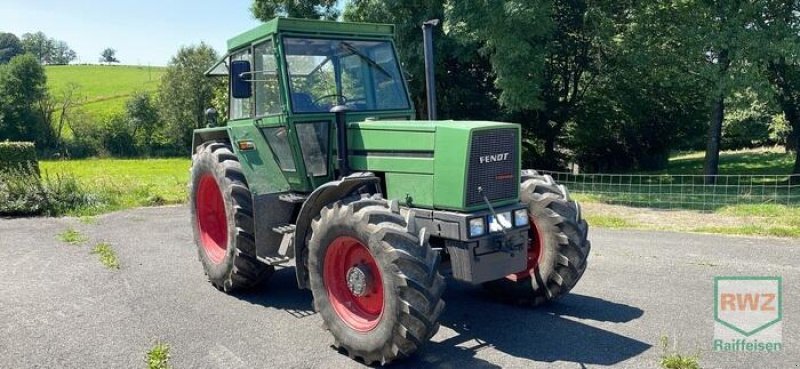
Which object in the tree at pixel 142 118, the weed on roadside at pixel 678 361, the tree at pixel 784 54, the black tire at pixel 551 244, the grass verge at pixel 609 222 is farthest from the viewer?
the tree at pixel 142 118

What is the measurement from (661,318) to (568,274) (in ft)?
2.84

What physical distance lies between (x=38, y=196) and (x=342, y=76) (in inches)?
366

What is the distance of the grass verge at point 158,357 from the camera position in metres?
4.34

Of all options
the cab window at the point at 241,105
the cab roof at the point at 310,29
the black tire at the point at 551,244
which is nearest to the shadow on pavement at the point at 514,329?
the black tire at the point at 551,244

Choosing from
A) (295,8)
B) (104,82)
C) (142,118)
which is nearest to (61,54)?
(104,82)

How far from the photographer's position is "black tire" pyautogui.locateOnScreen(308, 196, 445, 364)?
402 centimetres

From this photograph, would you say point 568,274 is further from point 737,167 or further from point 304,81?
point 737,167

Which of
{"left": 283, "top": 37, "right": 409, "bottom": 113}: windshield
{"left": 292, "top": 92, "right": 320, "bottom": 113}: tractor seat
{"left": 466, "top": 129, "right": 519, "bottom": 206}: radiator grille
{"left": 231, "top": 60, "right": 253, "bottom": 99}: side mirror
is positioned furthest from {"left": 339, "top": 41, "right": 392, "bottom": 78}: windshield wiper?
{"left": 466, "top": 129, "right": 519, "bottom": 206}: radiator grille

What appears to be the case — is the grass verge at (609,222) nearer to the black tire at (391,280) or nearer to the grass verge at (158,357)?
the black tire at (391,280)

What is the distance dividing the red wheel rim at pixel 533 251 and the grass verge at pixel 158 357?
9.70ft

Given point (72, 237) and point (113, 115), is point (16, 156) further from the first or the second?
point (113, 115)

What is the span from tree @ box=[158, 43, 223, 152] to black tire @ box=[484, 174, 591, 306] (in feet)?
135

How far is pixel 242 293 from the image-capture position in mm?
6262

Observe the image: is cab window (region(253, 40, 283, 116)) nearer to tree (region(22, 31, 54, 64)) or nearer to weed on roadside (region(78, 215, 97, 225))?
weed on roadside (region(78, 215, 97, 225))
